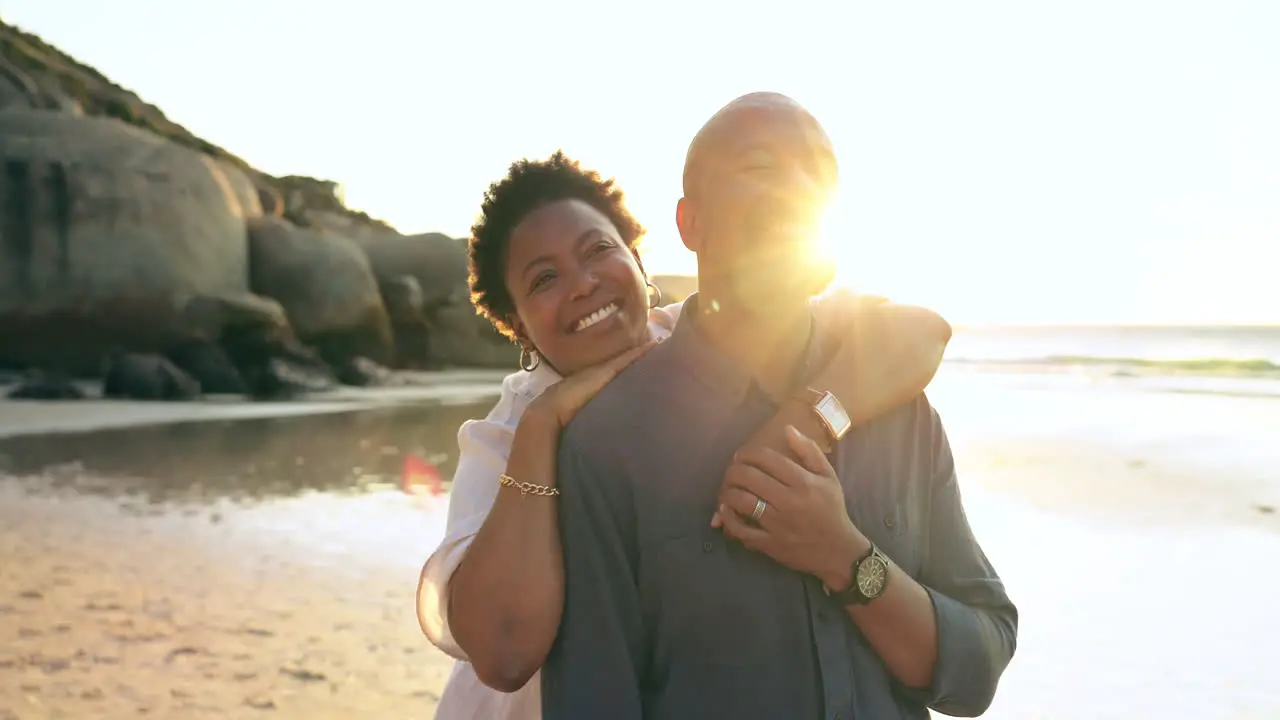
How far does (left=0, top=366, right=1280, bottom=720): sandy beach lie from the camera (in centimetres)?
449

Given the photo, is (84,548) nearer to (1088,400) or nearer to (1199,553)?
(1199,553)

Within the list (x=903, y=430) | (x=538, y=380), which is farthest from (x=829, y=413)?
(x=538, y=380)

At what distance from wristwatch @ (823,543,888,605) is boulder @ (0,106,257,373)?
75.4ft

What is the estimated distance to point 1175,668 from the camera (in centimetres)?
468

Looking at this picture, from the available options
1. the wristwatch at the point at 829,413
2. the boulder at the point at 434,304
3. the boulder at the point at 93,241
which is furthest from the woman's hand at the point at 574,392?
the boulder at the point at 434,304

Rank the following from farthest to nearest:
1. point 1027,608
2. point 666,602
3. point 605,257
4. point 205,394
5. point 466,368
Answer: point 466,368 → point 205,394 → point 1027,608 → point 605,257 → point 666,602

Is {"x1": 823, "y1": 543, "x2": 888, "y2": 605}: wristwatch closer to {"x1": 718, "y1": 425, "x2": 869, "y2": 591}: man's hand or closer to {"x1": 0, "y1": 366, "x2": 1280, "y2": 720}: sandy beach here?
{"x1": 718, "y1": 425, "x2": 869, "y2": 591}: man's hand

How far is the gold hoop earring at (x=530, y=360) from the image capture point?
7.78 feet

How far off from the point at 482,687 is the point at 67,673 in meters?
3.49

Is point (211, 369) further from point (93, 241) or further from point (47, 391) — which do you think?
point (93, 241)

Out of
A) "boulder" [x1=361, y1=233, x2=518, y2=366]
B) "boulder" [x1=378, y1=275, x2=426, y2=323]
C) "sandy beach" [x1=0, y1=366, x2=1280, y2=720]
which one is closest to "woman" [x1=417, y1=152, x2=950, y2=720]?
"sandy beach" [x1=0, y1=366, x2=1280, y2=720]

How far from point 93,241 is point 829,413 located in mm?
23717

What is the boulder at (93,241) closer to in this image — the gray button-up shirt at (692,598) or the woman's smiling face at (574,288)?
the woman's smiling face at (574,288)

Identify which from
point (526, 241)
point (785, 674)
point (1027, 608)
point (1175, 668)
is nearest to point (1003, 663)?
point (785, 674)
